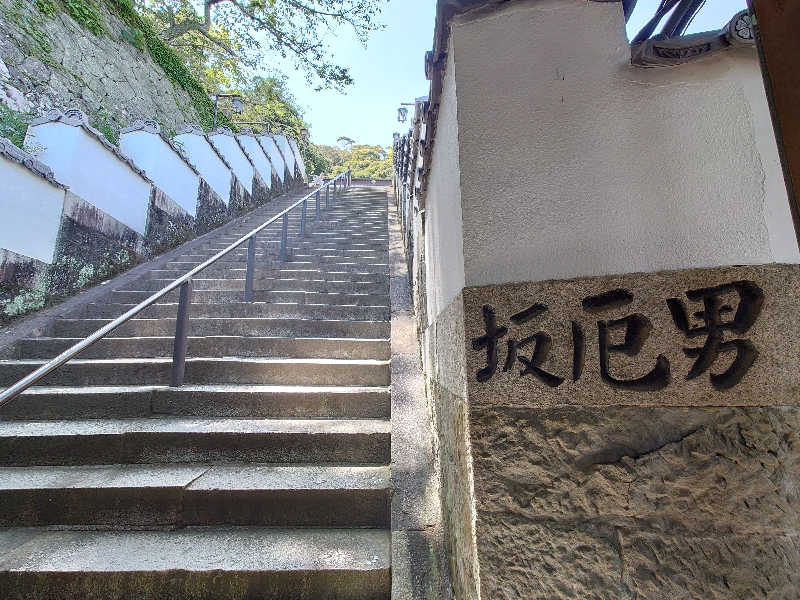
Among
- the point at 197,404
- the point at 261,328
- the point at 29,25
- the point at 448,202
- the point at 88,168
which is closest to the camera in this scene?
the point at 448,202

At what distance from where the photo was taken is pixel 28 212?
12.2ft

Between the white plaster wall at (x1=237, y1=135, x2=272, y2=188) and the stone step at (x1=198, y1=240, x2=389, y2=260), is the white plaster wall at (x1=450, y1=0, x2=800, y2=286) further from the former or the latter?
the white plaster wall at (x1=237, y1=135, x2=272, y2=188)

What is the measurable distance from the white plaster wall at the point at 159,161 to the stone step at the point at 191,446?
451cm

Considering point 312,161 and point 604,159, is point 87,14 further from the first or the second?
point 312,161

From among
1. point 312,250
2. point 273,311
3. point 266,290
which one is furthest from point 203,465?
point 312,250

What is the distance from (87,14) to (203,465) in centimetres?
840

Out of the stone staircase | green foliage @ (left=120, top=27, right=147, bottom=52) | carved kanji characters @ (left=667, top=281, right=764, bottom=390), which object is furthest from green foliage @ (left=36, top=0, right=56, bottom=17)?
carved kanji characters @ (left=667, top=281, right=764, bottom=390)

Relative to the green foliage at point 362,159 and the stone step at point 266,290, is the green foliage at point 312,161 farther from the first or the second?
the stone step at point 266,290

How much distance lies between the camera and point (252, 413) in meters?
2.68

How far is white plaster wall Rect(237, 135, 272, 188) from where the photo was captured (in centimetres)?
996

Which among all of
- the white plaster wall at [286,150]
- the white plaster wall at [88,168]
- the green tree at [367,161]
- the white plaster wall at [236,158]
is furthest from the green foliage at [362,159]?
the white plaster wall at [88,168]

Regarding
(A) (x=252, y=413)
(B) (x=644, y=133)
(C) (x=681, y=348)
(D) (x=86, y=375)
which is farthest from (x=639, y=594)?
(D) (x=86, y=375)

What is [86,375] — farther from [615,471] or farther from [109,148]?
[615,471]

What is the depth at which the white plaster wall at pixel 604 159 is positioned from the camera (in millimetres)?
1173
